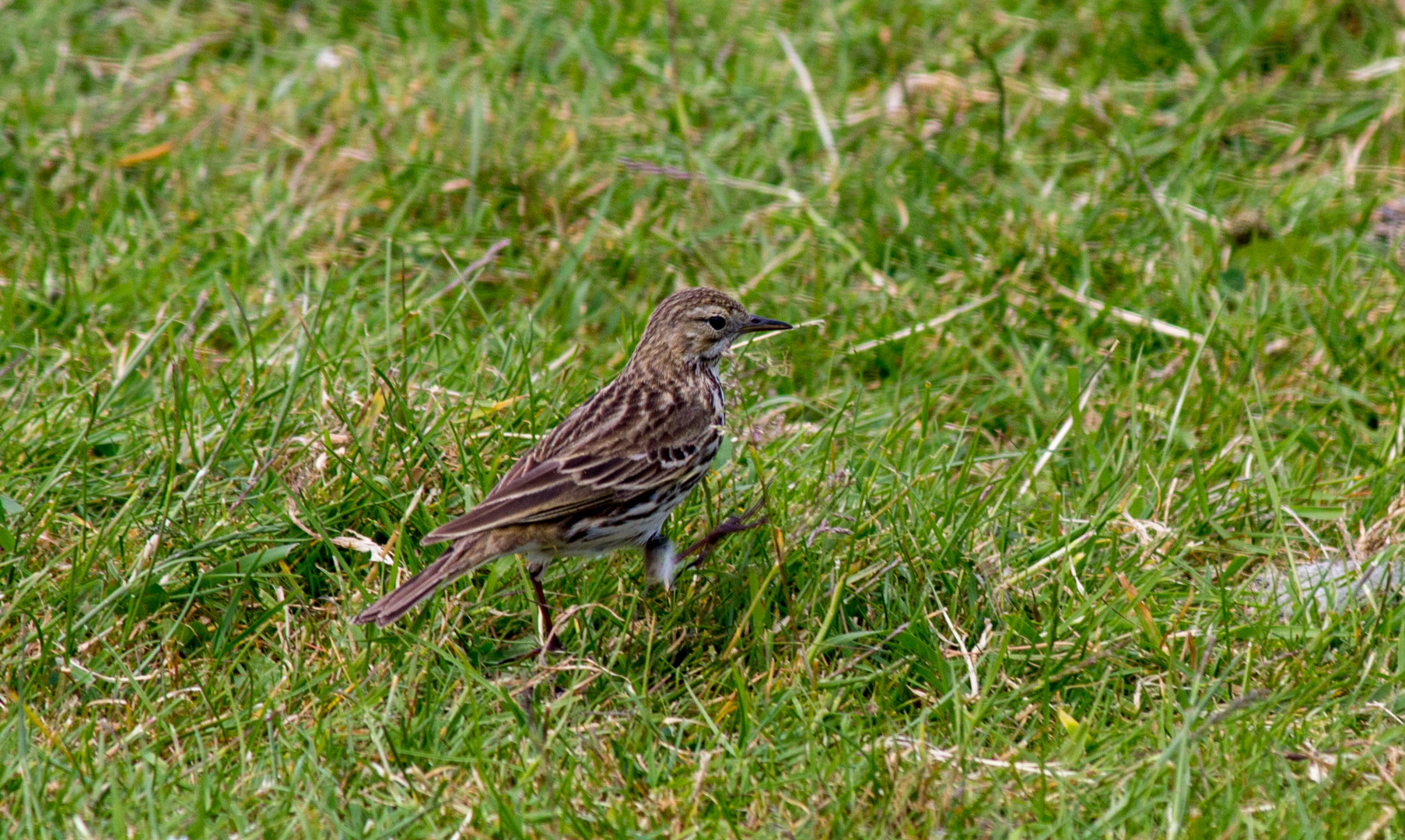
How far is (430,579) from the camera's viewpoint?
17.1 ft

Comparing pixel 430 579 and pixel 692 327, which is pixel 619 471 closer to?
pixel 430 579

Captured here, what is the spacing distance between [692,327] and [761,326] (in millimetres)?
295

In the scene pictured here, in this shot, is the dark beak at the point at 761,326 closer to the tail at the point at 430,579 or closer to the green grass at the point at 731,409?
the green grass at the point at 731,409

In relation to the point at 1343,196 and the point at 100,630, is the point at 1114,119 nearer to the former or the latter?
the point at 1343,196

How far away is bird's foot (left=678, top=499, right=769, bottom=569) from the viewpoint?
5.67 m

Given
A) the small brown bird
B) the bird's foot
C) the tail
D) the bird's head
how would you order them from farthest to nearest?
the bird's head
the bird's foot
the small brown bird
the tail

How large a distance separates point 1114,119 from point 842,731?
505 cm

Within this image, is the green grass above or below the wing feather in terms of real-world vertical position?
below

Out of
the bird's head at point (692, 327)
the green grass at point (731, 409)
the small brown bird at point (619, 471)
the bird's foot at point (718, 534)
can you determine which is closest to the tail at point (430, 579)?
the small brown bird at point (619, 471)

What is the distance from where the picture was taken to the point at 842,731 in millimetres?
5012

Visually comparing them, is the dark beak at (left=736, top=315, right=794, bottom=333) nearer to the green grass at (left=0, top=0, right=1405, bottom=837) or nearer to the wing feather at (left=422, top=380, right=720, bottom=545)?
the green grass at (left=0, top=0, right=1405, bottom=837)

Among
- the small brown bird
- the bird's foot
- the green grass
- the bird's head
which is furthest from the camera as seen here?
the bird's head

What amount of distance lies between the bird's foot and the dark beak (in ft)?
2.64

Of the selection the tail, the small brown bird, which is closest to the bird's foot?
the small brown bird
